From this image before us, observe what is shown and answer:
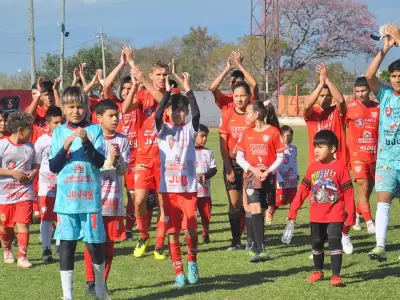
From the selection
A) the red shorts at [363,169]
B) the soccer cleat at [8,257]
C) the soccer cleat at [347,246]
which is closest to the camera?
the soccer cleat at [8,257]

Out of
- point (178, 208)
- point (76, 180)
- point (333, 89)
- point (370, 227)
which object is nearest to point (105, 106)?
point (76, 180)

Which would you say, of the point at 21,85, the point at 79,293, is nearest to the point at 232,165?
the point at 79,293

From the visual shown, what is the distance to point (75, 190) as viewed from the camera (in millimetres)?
6430

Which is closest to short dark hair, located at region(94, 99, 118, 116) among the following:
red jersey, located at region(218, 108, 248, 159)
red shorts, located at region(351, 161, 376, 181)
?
red jersey, located at region(218, 108, 248, 159)

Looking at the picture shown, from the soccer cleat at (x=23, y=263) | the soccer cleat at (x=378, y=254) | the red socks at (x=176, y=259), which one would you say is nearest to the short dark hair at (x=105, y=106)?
the red socks at (x=176, y=259)

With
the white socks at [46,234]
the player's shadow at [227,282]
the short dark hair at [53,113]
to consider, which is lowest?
the player's shadow at [227,282]

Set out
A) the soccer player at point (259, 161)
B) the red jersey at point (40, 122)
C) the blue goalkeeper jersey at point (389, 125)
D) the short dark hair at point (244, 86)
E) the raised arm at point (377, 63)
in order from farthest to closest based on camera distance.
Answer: the red jersey at point (40, 122), the short dark hair at point (244, 86), the soccer player at point (259, 161), the blue goalkeeper jersey at point (389, 125), the raised arm at point (377, 63)

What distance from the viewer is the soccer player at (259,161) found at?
29.1ft

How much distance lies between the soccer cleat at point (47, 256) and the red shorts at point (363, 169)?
A: 4591mm

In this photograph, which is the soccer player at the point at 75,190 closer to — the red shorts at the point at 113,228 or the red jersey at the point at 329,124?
the red shorts at the point at 113,228

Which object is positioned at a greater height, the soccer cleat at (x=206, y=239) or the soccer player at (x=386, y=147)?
the soccer player at (x=386, y=147)

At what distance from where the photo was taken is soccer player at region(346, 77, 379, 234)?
10289 mm

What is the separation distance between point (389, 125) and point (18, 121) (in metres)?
4.53

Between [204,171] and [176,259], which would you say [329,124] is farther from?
[176,259]
